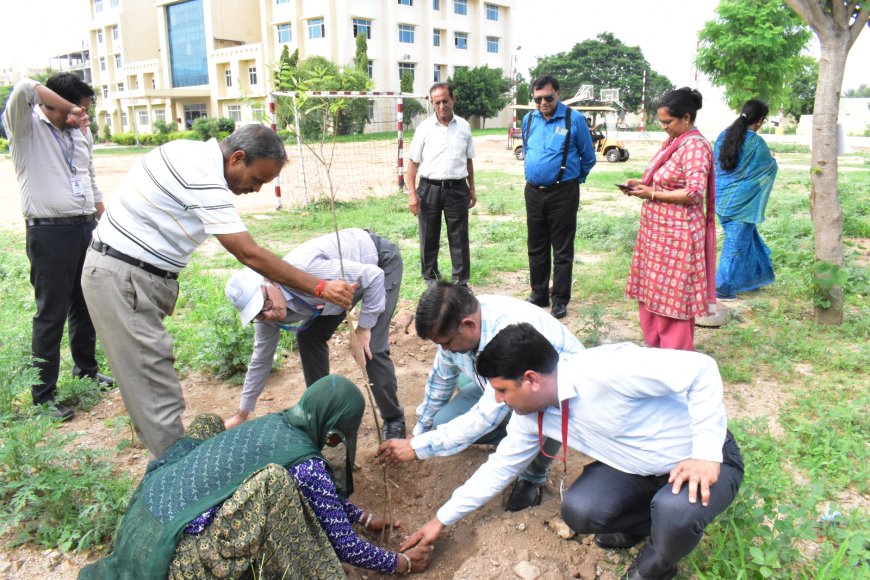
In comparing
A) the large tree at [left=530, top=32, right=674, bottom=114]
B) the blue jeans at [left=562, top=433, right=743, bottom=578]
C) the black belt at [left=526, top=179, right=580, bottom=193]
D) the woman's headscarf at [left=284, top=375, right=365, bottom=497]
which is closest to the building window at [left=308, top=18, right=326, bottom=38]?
the large tree at [left=530, top=32, right=674, bottom=114]

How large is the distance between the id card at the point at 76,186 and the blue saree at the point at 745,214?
4.84m

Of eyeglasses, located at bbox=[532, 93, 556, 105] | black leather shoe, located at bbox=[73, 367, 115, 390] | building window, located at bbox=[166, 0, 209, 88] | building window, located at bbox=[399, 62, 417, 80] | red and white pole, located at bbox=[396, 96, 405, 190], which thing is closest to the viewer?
black leather shoe, located at bbox=[73, 367, 115, 390]

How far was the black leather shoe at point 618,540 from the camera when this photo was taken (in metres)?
2.40

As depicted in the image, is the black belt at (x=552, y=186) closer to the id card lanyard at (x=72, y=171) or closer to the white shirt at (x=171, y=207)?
the white shirt at (x=171, y=207)

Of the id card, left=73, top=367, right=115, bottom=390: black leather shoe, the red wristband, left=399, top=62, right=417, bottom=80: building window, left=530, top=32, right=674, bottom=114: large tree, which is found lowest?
left=73, top=367, right=115, bottom=390: black leather shoe

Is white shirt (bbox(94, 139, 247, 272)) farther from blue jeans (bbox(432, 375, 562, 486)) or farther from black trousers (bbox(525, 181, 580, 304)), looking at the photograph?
black trousers (bbox(525, 181, 580, 304))

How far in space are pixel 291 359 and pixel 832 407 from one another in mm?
3419

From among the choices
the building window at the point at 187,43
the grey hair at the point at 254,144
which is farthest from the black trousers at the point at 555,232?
the building window at the point at 187,43

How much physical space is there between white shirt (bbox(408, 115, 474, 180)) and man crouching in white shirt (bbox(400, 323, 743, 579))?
3.78 m

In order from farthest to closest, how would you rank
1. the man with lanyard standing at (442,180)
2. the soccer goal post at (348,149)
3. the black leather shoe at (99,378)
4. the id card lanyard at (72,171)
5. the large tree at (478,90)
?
the large tree at (478,90), the soccer goal post at (348,149), the man with lanyard standing at (442,180), the black leather shoe at (99,378), the id card lanyard at (72,171)

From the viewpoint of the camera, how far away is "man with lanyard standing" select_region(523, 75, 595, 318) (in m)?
5.00

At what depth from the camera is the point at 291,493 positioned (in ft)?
6.22

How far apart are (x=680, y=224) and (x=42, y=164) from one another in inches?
146

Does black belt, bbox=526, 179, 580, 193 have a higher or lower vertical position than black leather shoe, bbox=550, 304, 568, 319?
higher
